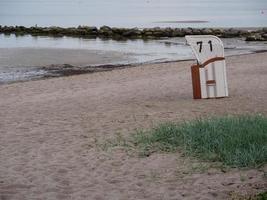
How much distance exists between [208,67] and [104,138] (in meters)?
4.03

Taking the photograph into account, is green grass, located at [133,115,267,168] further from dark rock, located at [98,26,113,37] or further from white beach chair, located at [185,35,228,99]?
dark rock, located at [98,26,113,37]

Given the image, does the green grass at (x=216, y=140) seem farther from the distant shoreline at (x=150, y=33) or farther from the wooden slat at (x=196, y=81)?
the distant shoreline at (x=150, y=33)

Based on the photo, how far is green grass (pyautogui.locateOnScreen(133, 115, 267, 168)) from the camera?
647 cm

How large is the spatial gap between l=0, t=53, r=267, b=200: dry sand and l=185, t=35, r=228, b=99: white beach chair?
34cm

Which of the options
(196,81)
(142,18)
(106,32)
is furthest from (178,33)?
(142,18)

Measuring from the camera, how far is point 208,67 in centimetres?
1140

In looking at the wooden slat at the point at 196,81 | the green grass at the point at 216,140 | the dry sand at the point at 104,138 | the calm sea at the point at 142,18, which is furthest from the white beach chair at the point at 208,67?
the calm sea at the point at 142,18

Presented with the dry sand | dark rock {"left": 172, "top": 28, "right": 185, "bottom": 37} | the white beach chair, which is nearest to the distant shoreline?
dark rock {"left": 172, "top": 28, "right": 185, "bottom": 37}

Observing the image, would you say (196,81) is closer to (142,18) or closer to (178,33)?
(178,33)

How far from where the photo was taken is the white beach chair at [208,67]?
440 inches

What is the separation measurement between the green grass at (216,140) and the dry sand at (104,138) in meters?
0.26

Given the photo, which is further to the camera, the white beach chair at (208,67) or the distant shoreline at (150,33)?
the distant shoreline at (150,33)

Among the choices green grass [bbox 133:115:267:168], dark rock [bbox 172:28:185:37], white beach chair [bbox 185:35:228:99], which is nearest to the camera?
green grass [bbox 133:115:267:168]

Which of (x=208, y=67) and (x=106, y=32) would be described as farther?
(x=106, y=32)
